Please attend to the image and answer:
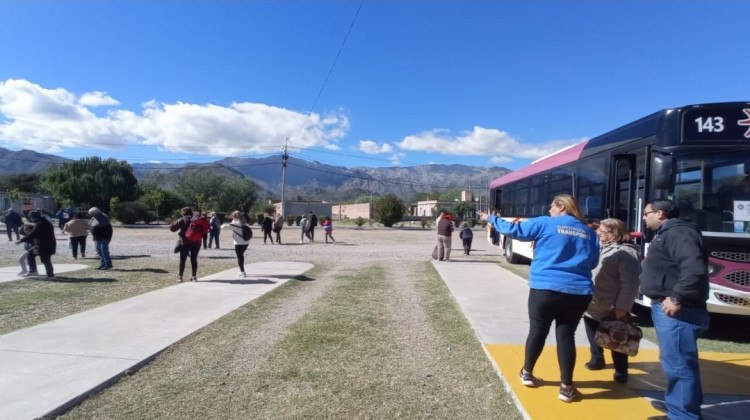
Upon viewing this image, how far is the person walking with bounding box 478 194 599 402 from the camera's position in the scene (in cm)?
354

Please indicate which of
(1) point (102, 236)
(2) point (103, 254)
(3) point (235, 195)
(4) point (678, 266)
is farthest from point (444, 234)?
(3) point (235, 195)

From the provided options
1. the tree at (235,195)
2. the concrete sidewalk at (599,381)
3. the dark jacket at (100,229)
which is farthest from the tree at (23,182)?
the concrete sidewalk at (599,381)

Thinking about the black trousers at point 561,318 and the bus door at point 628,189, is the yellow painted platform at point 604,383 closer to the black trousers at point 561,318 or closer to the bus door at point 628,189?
the black trousers at point 561,318

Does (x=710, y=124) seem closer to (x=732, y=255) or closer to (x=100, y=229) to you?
(x=732, y=255)

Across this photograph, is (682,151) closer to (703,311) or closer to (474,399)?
(703,311)

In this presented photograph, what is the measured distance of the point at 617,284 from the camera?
13.4 feet

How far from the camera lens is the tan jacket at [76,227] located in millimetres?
12747

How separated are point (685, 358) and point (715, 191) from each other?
3651 millimetres

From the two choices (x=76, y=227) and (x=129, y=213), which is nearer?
(x=76, y=227)

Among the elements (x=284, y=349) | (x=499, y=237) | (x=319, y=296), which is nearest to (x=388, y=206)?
(x=499, y=237)

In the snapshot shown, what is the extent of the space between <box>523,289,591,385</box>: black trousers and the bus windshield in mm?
3116

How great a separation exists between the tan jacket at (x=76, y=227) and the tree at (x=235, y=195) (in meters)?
57.6

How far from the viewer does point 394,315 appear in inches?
270

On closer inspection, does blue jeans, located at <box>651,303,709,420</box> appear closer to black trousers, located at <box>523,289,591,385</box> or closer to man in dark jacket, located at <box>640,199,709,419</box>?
man in dark jacket, located at <box>640,199,709,419</box>
